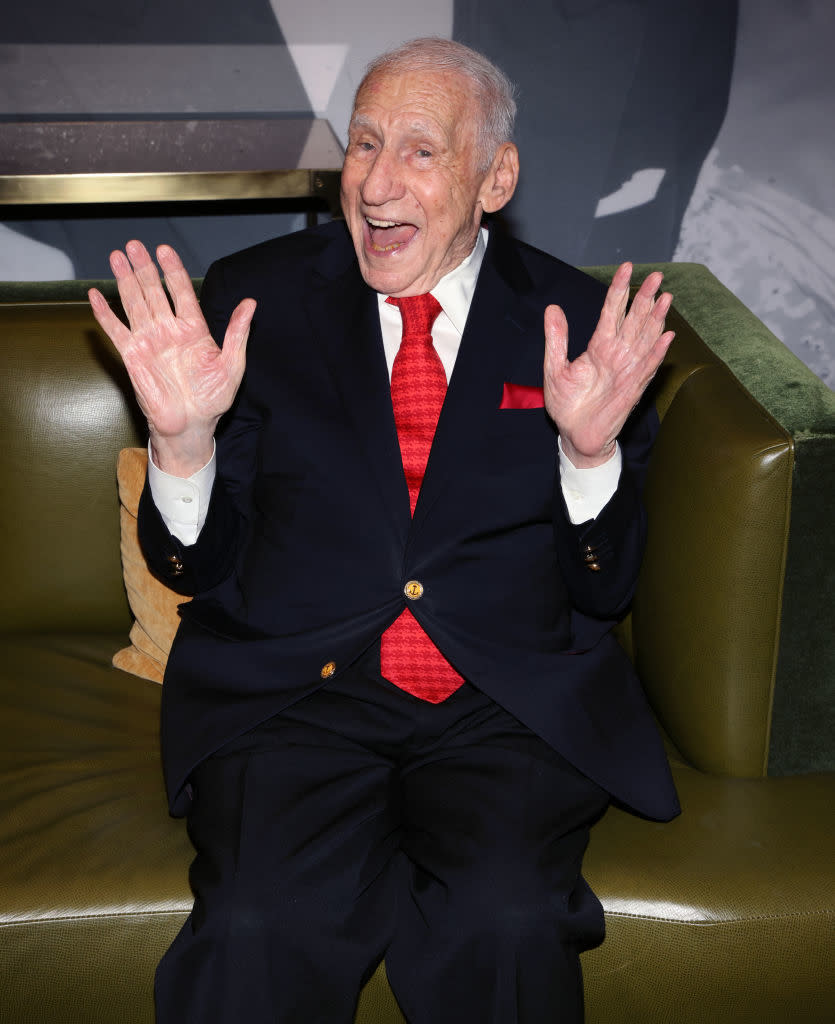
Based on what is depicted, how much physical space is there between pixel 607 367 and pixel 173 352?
1.75 ft

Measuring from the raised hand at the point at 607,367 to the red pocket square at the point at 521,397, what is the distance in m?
0.13

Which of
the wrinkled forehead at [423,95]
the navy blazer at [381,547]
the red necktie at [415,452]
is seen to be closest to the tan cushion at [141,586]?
the navy blazer at [381,547]

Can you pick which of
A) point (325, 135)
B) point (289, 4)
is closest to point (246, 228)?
point (325, 135)

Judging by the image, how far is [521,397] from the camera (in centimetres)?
154

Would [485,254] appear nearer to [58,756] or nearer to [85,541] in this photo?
[85,541]

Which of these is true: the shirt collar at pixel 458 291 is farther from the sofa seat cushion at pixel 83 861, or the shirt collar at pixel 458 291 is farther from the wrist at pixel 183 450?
the sofa seat cushion at pixel 83 861

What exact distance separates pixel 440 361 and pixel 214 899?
762 millimetres

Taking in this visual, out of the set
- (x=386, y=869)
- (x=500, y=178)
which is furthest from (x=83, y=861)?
(x=500, y=178)

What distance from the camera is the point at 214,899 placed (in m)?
1.32

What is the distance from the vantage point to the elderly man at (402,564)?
1.34 m

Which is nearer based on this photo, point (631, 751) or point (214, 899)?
point (214, 899)

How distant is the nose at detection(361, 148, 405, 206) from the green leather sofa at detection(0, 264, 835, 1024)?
521mm

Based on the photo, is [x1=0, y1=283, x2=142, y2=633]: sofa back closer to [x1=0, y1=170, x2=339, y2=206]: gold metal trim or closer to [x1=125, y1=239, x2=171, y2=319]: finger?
[x1=125, y1=239, x2=171, y2=319]: finger

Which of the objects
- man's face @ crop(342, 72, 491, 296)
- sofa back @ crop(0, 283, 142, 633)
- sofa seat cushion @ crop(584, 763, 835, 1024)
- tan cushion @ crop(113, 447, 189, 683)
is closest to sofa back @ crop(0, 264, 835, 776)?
sofa back @ crop(0, 283, 142, 633)
